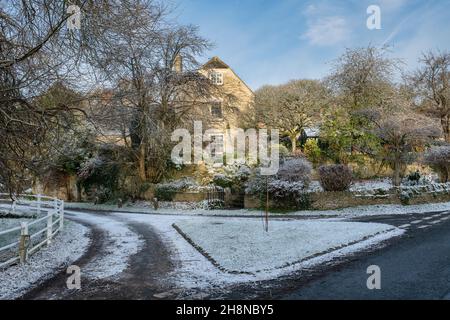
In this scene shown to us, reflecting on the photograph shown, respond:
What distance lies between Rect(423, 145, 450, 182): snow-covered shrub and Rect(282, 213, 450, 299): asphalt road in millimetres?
13769

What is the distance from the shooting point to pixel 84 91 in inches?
414

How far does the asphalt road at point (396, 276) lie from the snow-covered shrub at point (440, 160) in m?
13.8

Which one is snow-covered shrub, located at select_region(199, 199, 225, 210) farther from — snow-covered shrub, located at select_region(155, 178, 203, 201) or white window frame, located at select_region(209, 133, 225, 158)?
white window frame, located at select_region(209, 133, 225, 158)

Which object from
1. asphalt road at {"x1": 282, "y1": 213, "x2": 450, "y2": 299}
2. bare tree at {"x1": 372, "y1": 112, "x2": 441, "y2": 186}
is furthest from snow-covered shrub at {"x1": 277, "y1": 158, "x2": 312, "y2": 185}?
asphalt road at {"x1": 282, "y1": 213, "x2": 450, "y2": 299}

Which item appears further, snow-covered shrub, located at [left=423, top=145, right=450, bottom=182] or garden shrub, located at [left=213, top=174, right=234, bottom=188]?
garden shrub, located at [left=213, top=174, right=234, bottom=188]

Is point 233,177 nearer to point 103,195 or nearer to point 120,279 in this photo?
point 103,195

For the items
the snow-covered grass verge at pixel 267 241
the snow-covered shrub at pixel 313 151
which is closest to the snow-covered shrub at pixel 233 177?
the snow-covered shrub at pixel 313 151

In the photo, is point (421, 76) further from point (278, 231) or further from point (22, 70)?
point (22, 70)

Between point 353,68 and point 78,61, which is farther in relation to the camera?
point 353,68

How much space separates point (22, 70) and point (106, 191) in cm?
2057

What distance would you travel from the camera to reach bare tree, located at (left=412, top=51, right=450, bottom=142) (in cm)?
3297

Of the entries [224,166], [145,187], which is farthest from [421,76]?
[145,187]

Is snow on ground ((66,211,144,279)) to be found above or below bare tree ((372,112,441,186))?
below
